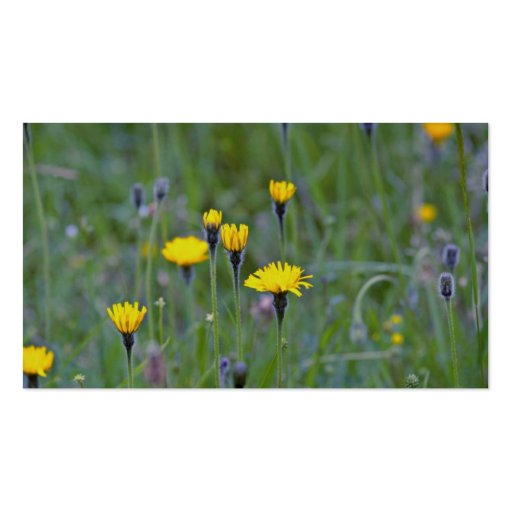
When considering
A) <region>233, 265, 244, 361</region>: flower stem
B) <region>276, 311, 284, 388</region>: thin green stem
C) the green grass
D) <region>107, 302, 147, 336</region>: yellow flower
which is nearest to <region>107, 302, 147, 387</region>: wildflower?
<region>107, 302, 147, 336</region>: yellow flower

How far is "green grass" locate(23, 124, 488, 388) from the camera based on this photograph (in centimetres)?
205

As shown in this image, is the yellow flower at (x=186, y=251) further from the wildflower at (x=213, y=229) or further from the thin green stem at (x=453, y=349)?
the thin green stem at (x=453, y=349)

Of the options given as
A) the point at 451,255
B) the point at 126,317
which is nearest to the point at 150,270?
the point at 126,317

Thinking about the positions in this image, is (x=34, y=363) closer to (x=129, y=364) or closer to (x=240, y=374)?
(x=129, y=364)

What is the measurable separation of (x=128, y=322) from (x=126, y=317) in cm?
2

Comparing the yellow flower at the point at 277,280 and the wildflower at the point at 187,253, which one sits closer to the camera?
the yellow flower at the point at 277,280

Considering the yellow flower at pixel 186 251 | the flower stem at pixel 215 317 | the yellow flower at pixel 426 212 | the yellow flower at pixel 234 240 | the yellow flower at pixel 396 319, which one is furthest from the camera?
the yellow flower at pixel 426 212

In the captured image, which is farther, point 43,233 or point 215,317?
point 43,233

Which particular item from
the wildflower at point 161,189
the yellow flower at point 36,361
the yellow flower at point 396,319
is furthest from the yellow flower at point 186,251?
the yellow flower at point 396,319

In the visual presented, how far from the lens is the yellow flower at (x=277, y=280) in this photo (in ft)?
6.06

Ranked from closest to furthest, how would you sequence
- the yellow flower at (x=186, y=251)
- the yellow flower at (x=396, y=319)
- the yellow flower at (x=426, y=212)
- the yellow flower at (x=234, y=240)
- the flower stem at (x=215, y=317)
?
the yellow flower at (x=234, y=240) < the flower stem at (x=215, y=317) < the yellow flower at (x=186, y=251) < the yellow flower at (x=396, y=319) < the yellow flower at (x=426, y=212)

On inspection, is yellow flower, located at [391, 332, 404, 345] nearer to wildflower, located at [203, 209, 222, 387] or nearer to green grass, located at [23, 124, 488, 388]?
green grass, located at [23, 124, 488, 388]

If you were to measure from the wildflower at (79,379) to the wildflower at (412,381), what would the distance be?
2.45 ft

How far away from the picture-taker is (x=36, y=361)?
6.58 ft
